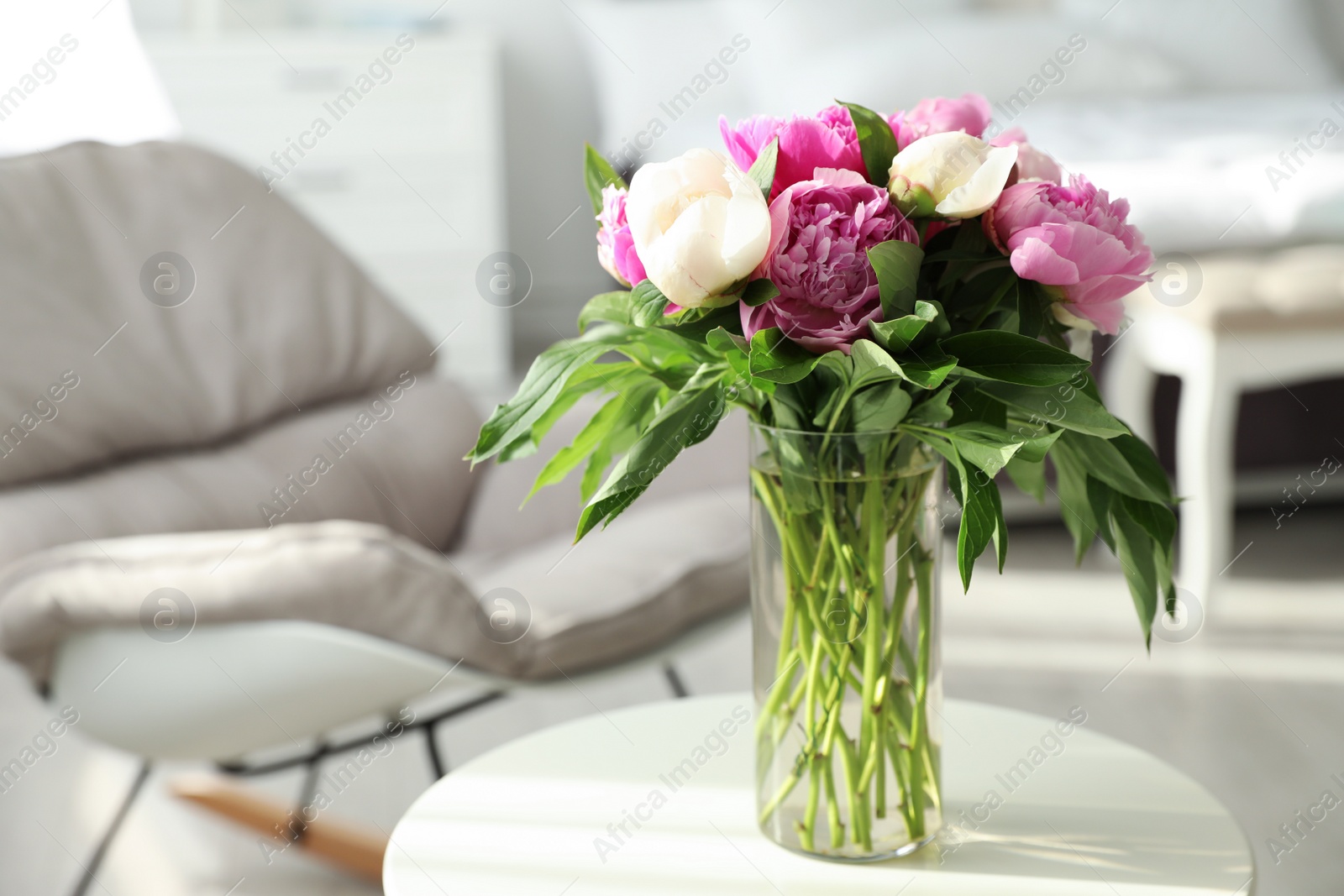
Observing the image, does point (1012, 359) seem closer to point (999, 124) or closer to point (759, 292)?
point (759, 292)

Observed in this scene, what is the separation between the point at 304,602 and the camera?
1014mm

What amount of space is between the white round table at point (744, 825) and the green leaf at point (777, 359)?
0.29 metres

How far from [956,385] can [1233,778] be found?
120cm

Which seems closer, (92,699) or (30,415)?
(92,699)

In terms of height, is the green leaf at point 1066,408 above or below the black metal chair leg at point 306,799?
above

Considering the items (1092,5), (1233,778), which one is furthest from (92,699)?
(1092,5)

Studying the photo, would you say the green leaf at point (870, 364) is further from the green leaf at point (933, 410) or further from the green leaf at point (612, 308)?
the green leaf at point (612, 308)

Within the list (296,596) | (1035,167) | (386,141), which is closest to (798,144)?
(1035,167)

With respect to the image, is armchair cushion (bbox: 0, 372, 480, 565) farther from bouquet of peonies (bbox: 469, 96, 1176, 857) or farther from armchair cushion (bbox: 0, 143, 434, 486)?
bouquet of peonies (bbox: 469, 96, 1176, 857)

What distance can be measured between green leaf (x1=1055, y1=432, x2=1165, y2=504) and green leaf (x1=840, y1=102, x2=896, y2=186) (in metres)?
0.17

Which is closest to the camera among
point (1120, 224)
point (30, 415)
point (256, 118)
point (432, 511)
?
point (1120, 224)

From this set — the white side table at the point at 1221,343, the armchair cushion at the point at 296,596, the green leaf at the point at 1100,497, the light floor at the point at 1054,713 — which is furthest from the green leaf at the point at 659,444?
the white side table at the point at 1221,343

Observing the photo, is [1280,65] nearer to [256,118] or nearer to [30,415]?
[256,118]

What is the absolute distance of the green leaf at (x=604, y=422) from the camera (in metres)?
0.71
